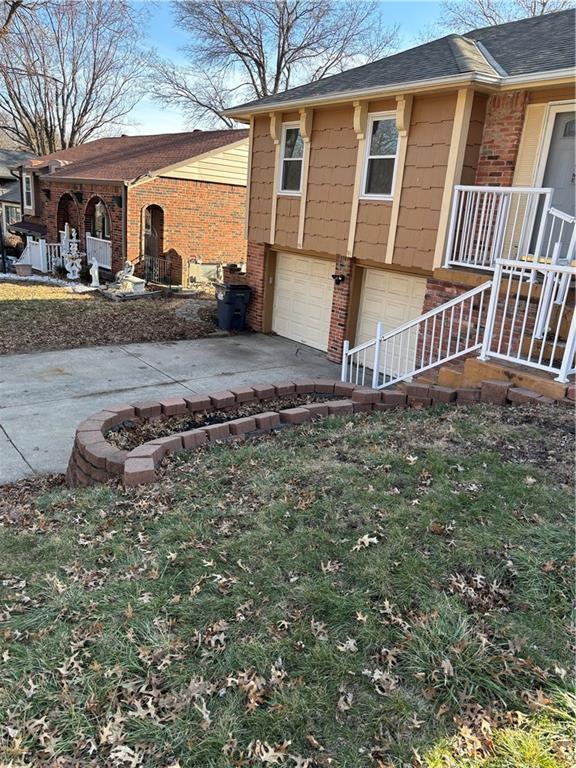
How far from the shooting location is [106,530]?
364 cm

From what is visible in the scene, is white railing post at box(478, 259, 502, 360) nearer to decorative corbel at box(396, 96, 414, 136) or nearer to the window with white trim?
decorative corbel at box(396, 96, 414, 136)

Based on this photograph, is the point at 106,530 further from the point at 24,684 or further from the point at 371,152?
the point at 371,152

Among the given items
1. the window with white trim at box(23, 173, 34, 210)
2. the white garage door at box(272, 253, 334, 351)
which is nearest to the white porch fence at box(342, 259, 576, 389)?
the white garage door at box(272, 253, 334, 351)

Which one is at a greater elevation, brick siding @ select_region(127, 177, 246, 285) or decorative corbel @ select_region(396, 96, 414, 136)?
decorative corbel @ select_region(396, 96, 414, 136)

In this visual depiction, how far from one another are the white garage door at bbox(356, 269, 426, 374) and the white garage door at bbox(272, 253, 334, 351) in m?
0.94

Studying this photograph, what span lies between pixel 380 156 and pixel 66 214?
50.0ft

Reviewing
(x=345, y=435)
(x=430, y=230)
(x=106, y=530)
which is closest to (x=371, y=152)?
(x=430, y=230)

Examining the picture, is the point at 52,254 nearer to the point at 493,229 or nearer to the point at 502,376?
the point at 493,229

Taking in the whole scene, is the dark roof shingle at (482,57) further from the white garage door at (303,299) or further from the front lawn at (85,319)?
the front lawn at (85,319)

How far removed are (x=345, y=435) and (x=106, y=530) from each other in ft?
7.16

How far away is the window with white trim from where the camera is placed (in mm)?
24303

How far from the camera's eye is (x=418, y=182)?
809cm

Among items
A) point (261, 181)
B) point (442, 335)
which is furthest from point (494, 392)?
point (261, 181)

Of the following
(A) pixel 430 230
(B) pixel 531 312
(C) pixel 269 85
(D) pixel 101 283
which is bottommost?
(D) pixel 101 283
